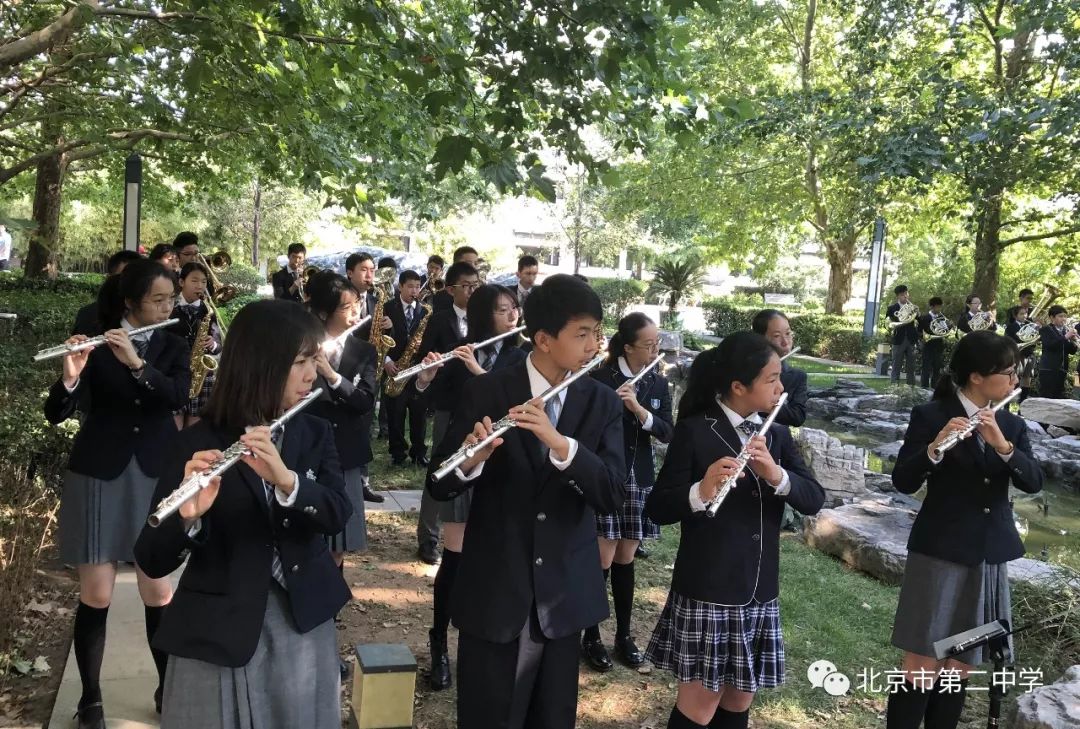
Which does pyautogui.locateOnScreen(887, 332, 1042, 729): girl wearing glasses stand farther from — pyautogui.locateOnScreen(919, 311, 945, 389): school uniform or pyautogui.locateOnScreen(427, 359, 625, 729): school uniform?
pyautogui.locateOnScreen(919, 311, 945, 389): school uniform

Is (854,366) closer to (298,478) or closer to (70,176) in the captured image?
(70,176)

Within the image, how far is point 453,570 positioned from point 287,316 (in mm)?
2368

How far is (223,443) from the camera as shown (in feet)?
8.30

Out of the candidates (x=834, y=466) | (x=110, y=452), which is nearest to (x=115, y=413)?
(x=110, y=452)

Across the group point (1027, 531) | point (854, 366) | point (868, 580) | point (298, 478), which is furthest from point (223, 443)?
point (854, 366)

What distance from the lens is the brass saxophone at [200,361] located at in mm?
5438

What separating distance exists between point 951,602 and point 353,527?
2.84 metres

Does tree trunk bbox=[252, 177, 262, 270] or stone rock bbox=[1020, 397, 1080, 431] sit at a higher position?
tree trunk bbox=[252, 177, 262, 270]

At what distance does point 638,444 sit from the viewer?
5055 mm

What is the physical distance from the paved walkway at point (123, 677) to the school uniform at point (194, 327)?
114 centimetres

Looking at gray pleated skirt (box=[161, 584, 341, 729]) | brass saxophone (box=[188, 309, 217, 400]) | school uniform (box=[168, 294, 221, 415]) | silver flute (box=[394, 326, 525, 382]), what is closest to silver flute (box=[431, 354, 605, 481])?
gray pleated skirt (box=[161, 584, 341, 729])

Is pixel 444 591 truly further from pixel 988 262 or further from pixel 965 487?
pixel 988 262

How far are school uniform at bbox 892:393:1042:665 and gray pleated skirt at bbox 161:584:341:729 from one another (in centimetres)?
257

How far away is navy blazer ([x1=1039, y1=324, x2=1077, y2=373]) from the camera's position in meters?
16.5
